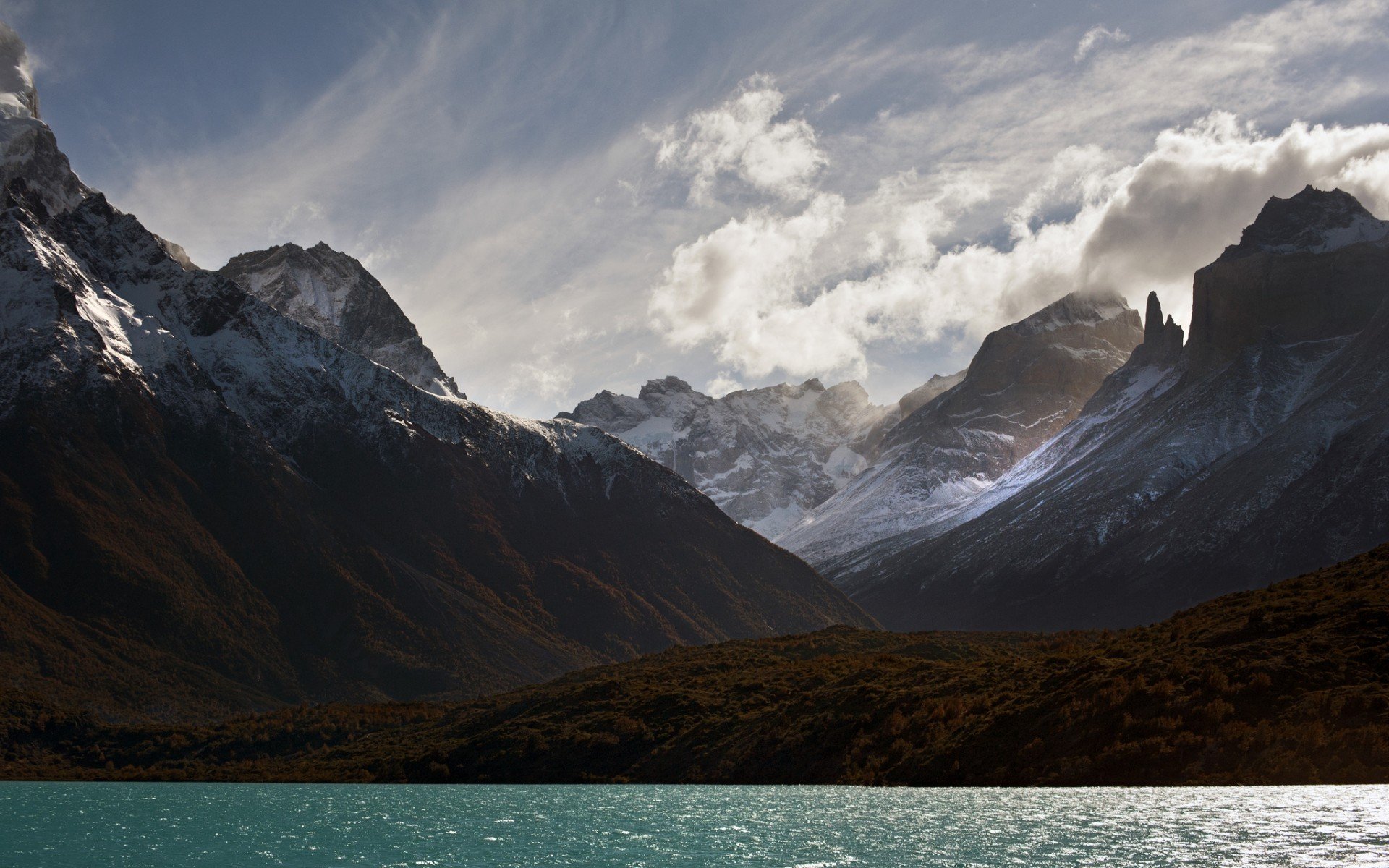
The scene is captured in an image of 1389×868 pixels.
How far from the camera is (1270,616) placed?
102m

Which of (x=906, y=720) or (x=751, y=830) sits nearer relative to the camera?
(x=751, y=830)

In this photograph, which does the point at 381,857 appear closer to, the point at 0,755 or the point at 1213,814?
the point at 1213,814

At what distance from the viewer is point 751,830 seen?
69.9 meters

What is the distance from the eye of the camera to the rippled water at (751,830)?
5488cm

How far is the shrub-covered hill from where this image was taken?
86750 mm

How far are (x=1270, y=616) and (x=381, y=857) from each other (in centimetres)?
7909

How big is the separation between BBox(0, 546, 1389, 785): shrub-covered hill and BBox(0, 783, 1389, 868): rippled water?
8.78m

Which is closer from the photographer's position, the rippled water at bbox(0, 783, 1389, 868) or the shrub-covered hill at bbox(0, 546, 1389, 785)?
the rippled water at bbox(0, 783, 1389, 868)

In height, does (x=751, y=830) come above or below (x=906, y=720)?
below

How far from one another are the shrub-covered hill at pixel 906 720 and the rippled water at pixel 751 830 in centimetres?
878

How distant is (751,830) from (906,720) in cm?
4858

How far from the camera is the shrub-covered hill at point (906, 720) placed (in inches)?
3415

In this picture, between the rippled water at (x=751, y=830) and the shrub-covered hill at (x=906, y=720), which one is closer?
the rippled water at (x=751, y=830)

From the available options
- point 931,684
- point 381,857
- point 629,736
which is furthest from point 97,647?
point 381,857
